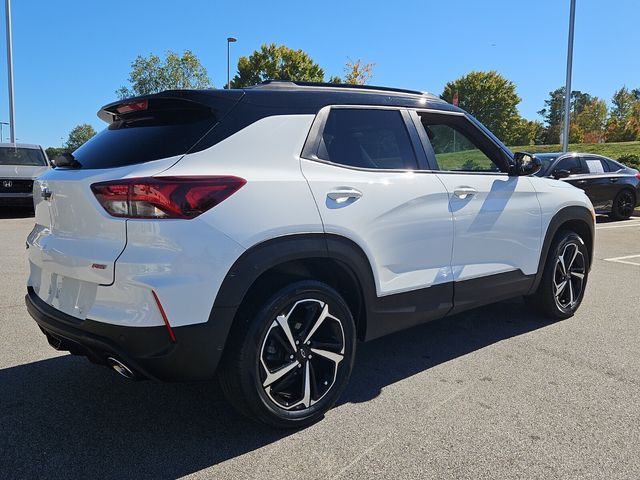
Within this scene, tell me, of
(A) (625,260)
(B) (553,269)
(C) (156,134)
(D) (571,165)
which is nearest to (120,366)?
(C) (156,134)

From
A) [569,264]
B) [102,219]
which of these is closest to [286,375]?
[102,219]

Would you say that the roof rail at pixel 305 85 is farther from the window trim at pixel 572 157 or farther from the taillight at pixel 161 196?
the window trim at pixel 572 157

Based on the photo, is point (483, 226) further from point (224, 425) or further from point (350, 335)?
point (224, 425)

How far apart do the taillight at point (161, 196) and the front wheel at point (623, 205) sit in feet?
42.1

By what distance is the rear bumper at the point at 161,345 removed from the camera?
239cm

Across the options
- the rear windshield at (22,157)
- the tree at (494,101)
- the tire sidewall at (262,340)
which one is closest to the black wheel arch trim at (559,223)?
the tire sidewall at (262,340)

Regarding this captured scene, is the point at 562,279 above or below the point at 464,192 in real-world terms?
below

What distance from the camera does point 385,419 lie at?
2938mm

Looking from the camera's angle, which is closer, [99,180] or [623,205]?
[99,180]

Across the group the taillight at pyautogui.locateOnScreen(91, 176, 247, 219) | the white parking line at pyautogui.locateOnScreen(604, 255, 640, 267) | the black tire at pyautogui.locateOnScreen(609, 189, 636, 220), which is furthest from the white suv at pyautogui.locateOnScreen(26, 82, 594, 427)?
the black tire at pyautogui.locateOnScreen(609, 189, 636, 220)

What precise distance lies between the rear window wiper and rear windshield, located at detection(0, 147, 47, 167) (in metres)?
12.1

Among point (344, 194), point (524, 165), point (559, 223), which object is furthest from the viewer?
point (559, 223)

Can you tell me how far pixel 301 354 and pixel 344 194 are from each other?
890 millimetres

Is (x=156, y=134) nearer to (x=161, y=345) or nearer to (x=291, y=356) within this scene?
(x=161, y=345)
